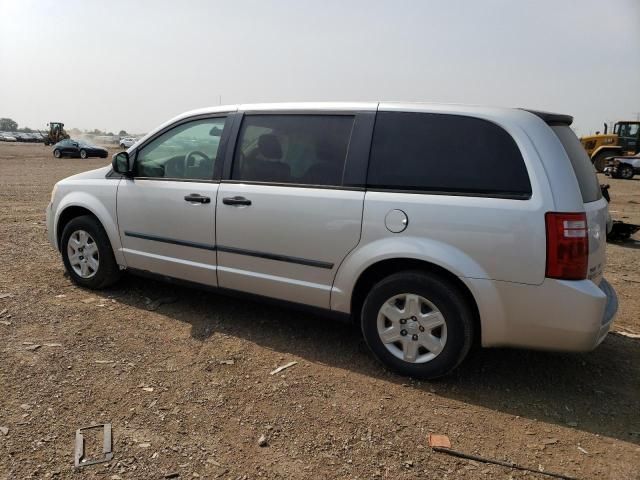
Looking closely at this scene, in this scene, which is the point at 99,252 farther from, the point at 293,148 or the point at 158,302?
the point at 293,148

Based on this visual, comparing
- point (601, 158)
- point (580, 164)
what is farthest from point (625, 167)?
point (580, 164)

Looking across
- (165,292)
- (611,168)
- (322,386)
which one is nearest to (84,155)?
(611,168)

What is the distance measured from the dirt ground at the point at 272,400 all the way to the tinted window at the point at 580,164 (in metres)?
1.25

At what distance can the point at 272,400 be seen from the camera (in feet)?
10.3

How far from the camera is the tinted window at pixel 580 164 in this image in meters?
3.14

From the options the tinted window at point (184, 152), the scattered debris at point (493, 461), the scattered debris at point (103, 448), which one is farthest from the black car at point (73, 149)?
the scattered debris at point (493, 461)

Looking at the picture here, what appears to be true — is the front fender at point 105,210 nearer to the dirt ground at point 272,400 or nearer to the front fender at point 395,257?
the dirt ground at point 272,400

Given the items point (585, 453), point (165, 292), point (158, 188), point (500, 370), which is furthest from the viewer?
point (165, 292)

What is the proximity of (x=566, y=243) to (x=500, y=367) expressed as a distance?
116 cm

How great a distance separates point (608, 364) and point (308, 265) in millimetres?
2267

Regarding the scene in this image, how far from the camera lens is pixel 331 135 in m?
3.63

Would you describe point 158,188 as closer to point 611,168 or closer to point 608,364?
point 608,364

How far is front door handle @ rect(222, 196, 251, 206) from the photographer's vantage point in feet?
12.5

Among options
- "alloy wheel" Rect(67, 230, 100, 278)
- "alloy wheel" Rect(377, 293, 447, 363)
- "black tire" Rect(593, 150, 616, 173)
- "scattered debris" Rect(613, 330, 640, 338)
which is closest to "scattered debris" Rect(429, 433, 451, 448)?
"alloy wheel" Rect(377, 293, 447, 363)
